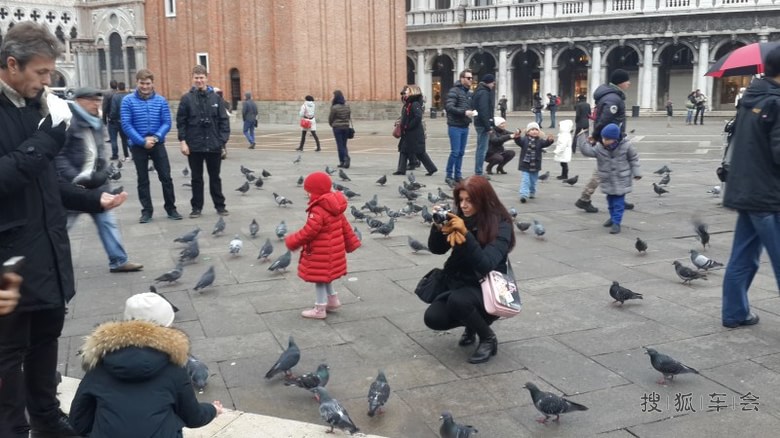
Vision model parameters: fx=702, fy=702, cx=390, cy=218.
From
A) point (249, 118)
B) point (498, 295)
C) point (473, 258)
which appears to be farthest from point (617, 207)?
point (249, 118)

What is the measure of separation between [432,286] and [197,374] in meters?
1.66

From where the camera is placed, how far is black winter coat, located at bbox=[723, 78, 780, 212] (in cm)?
475

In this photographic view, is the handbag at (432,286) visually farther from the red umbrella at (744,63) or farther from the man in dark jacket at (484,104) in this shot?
the man in dark jacket at (484,104)

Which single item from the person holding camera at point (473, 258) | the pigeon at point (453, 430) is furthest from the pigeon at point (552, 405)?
the person holding camera at point (473, 258)

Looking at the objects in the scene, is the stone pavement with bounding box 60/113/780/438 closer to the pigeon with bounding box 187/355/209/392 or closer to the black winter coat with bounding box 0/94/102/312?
the pigeon with bounding box 187/355/209/392

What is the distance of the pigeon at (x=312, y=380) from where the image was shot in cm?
407

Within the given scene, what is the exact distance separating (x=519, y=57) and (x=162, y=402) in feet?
161

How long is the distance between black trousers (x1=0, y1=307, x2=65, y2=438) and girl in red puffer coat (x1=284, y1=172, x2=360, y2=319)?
216cm

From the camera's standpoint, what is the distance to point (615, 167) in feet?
28.3

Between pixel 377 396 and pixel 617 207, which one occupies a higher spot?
pixel 617 207

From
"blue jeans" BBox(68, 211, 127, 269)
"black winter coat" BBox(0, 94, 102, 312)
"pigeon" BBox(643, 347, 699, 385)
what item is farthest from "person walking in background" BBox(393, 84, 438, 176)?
"black winter coat" BBox(0, 94, 102, 312)

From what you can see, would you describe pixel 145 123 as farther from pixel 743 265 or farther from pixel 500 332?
pixel 743 265

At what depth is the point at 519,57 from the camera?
49.2m

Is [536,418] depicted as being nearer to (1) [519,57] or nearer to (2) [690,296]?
(2) [690,296]
